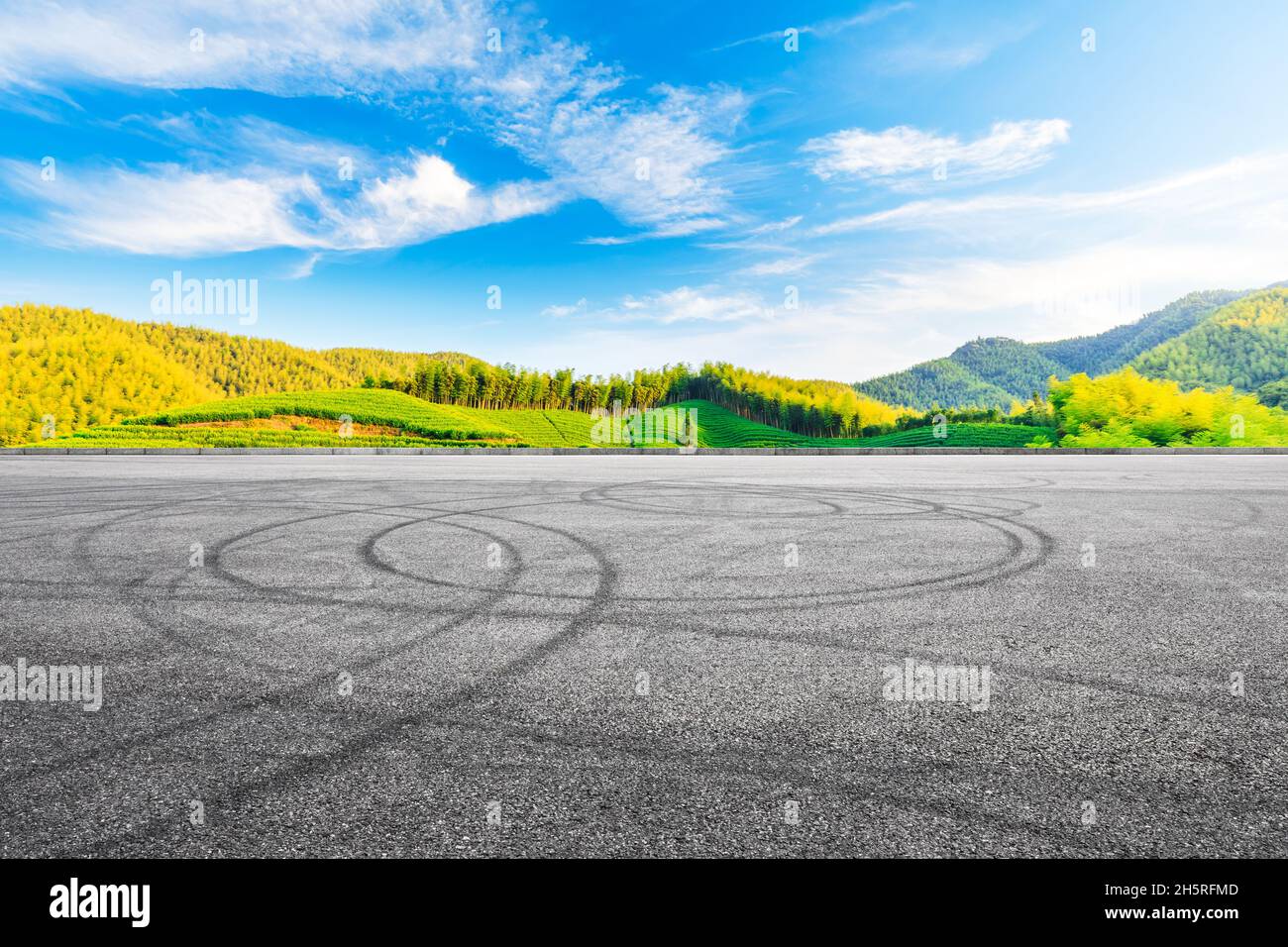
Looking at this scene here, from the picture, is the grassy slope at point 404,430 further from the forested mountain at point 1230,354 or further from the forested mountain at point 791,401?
the forested mountain at point 1230,354

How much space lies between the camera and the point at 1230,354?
506 ft

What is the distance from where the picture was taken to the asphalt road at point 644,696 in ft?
8.66

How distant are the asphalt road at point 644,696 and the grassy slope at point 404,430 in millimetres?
56058

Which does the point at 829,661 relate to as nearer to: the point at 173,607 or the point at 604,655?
the point at 604,655

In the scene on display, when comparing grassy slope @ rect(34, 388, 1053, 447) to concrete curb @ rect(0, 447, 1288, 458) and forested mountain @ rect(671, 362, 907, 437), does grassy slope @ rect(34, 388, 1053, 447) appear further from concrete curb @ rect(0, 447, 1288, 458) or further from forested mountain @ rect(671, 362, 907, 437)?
concrete curb @ rect(0, 447, 1288, 458)

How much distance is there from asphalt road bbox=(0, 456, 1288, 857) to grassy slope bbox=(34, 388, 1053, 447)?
56058 mm

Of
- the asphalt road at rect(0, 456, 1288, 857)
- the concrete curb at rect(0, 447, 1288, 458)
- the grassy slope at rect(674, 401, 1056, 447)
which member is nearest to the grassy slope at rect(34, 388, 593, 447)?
the concrete curb at rect(0, 447, 1288, 458)

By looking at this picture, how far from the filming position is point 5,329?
19875cm

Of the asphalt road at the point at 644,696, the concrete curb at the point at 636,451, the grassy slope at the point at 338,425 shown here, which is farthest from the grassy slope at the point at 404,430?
the asphalt road at the point at 644,696

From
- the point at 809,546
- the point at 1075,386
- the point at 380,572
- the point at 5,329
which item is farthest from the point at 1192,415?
the point at 5,329

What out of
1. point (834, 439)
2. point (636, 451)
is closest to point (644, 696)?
point (636, 451)

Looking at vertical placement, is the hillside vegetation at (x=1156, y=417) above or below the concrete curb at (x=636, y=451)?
above

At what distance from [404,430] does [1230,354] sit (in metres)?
166
